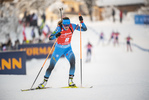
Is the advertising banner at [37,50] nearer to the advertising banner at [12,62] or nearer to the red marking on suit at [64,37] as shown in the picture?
the advertising banner at [12,62]

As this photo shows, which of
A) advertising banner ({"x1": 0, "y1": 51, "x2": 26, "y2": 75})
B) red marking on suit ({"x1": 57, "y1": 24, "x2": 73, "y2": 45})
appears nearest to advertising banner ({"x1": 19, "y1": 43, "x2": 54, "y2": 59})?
advertising banner ({"x1": 0, "y1": 51, "x2": 26, "y2": 75})

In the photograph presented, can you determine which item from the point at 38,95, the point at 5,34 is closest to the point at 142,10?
the point at 5,34

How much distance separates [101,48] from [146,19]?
1176 cm

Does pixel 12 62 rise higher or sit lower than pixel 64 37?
lower

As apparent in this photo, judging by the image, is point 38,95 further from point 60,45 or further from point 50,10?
point 50,10

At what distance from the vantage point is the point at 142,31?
2495cm

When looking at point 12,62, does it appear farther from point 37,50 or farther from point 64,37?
point 37,50

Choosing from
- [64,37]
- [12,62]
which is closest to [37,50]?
[12,62]

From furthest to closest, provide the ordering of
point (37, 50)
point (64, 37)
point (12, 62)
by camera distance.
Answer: point (37, 50)
point (12, 62)
point (64, 37)

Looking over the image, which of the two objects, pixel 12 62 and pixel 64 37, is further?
pixel 12 62

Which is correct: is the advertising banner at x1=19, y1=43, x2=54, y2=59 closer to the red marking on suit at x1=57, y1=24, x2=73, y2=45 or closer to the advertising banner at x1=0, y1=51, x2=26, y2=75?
the advertising banner at x1=0, y1=51, x2=26, y2=75

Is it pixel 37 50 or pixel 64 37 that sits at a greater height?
pixel 64 37

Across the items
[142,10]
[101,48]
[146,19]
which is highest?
[142,10]

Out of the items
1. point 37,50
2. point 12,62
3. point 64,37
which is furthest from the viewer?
point 37,50
